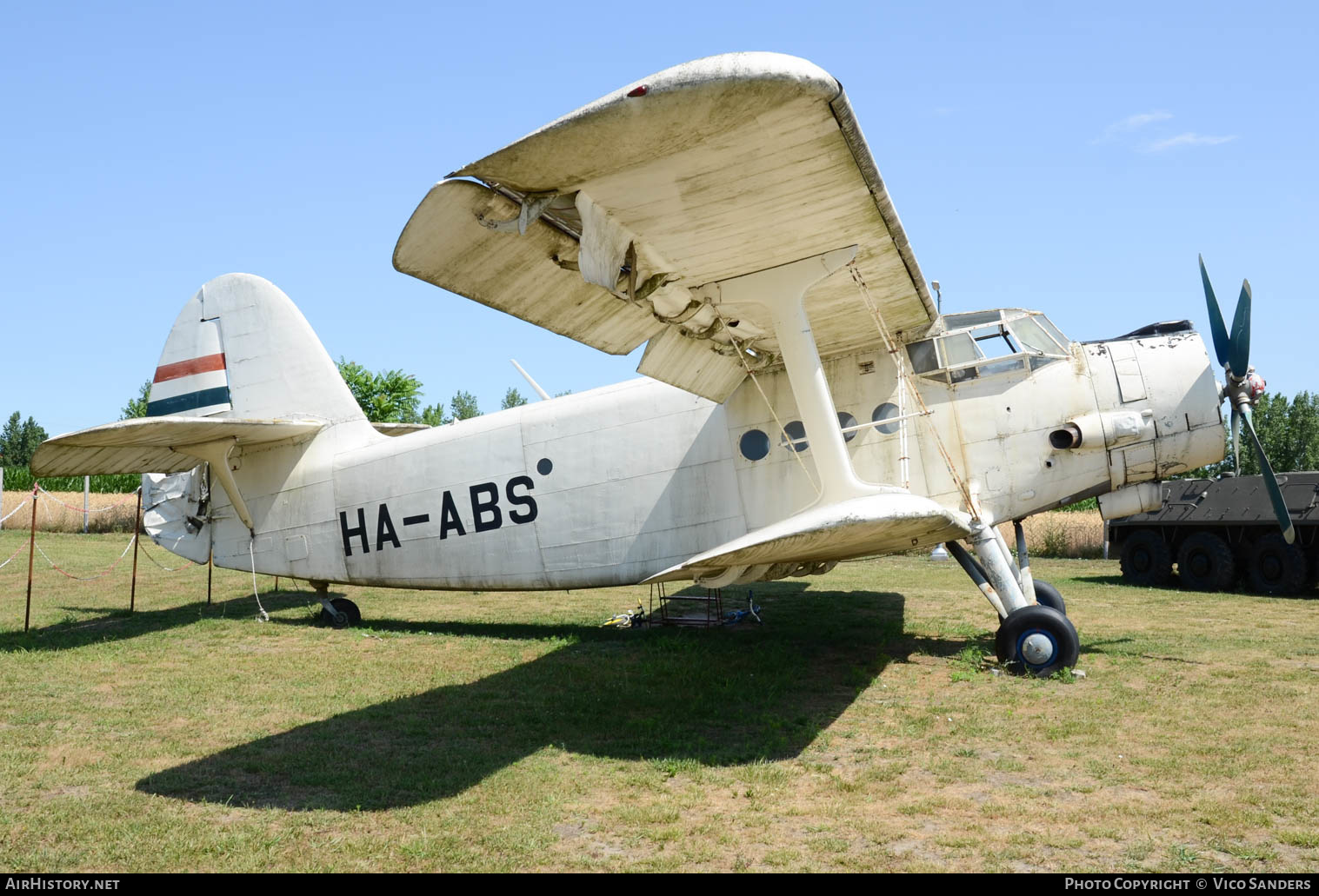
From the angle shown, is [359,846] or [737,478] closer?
[359,846]

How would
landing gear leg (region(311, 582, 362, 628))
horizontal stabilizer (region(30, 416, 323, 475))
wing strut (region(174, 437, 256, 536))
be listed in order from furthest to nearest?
1. landing gear leg (region(311, 582, 362, 628))
2. wing strut (region(174, 437, 256, 536))
3. horizontal stabilizer (region(30, 416, 323, 475))

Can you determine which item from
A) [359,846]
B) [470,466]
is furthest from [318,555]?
[359,846]

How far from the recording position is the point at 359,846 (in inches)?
160

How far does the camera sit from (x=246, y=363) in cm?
1126

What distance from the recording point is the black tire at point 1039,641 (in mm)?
7320

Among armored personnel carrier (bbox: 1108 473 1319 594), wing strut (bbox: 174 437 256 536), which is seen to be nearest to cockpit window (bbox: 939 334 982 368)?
wing strut (bbox: 174 437 256 536)

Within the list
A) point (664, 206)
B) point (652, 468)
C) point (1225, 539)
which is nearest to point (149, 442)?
point (652, 468)

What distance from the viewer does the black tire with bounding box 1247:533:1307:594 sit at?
1501 cm

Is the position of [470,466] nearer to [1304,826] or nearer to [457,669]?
[457,669]

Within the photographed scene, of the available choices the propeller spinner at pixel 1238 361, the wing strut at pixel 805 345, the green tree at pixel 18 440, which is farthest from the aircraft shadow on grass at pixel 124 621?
the green tree at pixel 18 440

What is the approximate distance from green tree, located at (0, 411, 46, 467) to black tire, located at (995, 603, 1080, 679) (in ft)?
374

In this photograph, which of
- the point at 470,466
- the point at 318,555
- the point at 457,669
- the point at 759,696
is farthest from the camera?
the point at 318,555

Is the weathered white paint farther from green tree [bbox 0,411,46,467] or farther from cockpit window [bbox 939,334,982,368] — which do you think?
green tree [bbox 0,411,46,467]
